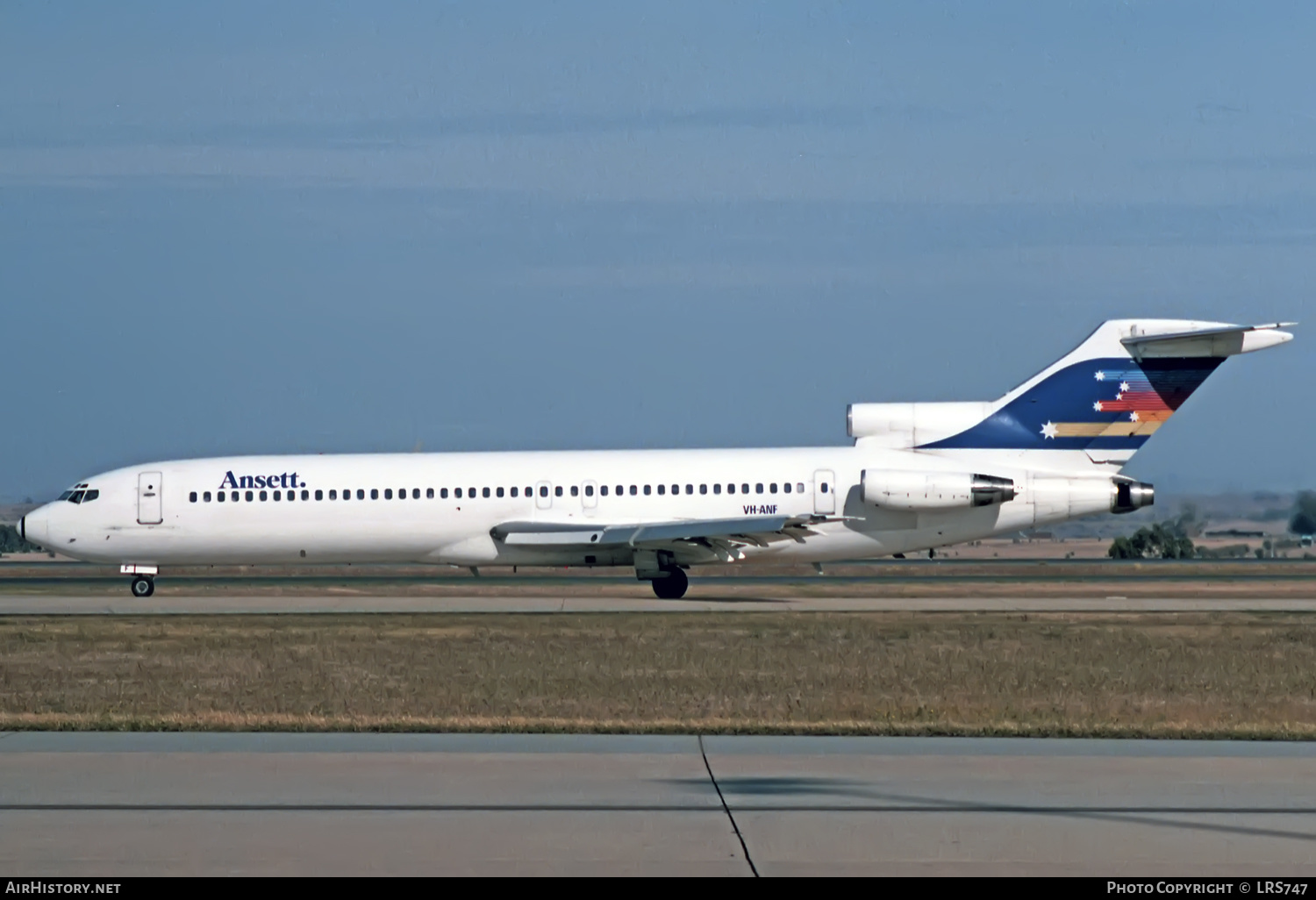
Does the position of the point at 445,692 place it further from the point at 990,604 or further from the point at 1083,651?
the point at 990,604

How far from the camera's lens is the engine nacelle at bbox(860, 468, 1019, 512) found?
3341cm

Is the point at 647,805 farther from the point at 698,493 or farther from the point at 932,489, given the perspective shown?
the point at 698,493

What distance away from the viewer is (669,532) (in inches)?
1304

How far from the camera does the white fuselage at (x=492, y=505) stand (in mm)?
34188

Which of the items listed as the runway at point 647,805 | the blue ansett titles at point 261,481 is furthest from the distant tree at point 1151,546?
the runway at point 647,805

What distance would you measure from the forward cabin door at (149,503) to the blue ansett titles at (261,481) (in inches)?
58.2

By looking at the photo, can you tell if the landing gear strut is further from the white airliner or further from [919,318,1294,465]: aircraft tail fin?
[919,318,1294,465]: aircraft tail fin

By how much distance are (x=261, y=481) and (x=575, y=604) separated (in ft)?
27.4

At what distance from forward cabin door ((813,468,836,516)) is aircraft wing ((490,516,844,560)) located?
0.41m

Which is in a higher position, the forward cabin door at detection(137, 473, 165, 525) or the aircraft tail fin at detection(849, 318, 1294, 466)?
the aircraft tail fin at detection(849, 318, 1294, 466)

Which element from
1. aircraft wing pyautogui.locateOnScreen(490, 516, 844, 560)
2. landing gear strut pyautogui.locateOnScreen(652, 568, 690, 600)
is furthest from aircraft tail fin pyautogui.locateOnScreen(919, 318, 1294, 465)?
landing gear strut pyautogui.locateOnScreen(652, 568, 690, 600)

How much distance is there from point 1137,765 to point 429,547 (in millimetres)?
25371

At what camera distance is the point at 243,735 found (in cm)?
1265
